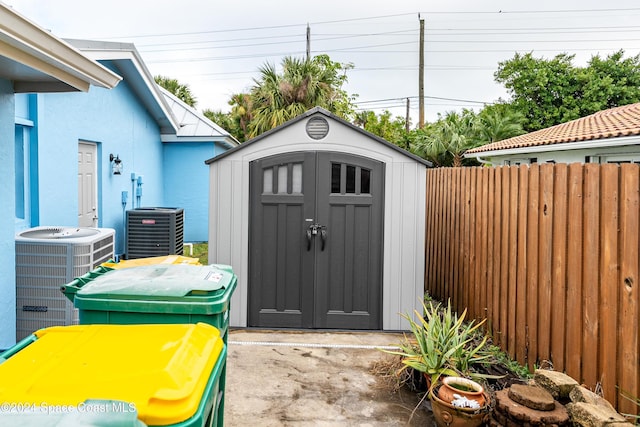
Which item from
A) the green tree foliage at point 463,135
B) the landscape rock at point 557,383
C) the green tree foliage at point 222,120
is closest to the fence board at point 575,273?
the landscape rock at point 557,383

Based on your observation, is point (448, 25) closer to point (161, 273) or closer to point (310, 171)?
point (310, 171)

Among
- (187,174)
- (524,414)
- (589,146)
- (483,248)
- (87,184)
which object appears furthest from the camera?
(187,174)

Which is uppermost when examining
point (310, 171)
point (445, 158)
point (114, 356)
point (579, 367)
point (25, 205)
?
point (445, 158)

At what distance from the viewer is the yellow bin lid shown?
6.18 ft

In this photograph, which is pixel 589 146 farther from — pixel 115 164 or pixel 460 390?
pixel 115 164

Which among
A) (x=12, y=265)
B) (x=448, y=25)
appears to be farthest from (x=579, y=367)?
(x=448, y=25)

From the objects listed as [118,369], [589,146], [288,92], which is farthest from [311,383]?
[288,92]

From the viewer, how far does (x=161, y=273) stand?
3525mm

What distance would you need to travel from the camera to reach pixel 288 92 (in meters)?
19.0

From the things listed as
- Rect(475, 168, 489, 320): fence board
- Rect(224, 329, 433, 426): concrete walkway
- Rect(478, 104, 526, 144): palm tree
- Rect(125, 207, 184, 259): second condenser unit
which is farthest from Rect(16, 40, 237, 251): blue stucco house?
Rect(478, 104, 526, 144): palm tree

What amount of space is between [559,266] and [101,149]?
281 inches

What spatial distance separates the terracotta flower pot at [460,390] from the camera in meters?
3.88

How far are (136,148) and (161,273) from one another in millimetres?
7740

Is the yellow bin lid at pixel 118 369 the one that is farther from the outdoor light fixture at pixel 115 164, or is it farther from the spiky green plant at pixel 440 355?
the outdoor light fixture at pixel 115 164
